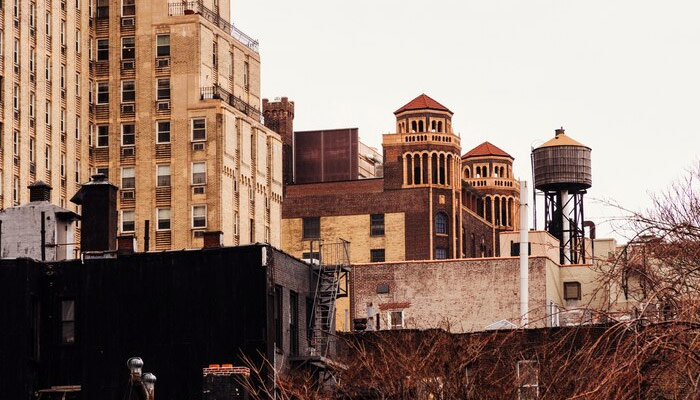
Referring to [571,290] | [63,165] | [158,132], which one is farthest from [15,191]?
[571,290]

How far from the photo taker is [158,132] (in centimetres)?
12794

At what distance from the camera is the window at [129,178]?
127062 mm

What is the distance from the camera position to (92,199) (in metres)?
55.5

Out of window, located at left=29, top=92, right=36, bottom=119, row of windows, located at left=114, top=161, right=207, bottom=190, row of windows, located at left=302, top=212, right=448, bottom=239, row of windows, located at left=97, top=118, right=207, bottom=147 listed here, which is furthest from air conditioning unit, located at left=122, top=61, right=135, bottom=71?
row of windows, located at left=302, top=212, right=448, bottom=239

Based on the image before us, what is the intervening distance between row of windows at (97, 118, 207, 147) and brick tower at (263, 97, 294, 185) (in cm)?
4038

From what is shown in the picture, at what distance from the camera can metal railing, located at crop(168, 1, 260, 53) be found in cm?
12938

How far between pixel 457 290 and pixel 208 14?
39.4m

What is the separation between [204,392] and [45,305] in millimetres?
6204

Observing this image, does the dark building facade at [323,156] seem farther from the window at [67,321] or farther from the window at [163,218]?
the window at [67,321]

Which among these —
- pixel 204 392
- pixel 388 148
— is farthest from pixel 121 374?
pixel 388 148

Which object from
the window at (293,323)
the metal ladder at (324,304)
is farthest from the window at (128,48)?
the window at (293,323)

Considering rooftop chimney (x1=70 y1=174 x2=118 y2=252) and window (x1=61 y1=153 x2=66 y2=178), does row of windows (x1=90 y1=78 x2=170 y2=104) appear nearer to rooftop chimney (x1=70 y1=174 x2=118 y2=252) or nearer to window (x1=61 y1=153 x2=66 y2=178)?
window (x1=61 y1=153 x2=66 y2=178)

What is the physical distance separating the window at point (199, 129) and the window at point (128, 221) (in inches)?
280

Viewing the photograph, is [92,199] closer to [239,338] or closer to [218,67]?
[239,338]
